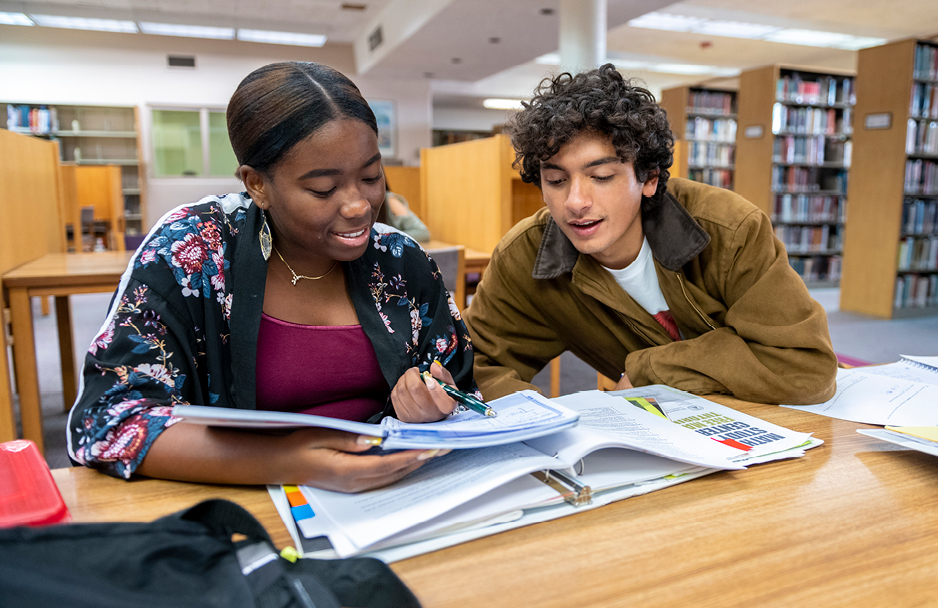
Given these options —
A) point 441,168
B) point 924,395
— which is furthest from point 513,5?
point 924,395

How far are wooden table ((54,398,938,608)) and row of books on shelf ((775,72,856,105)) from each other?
658 cm

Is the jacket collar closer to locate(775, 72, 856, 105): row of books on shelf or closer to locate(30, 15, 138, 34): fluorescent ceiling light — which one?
locate(775, 72, 856, 105): row of books on shelf

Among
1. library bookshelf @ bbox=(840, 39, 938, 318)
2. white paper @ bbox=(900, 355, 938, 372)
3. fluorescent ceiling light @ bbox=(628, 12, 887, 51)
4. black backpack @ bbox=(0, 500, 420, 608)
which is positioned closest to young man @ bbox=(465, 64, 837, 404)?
white paper @ bbox=(900, 355, 938, 372)

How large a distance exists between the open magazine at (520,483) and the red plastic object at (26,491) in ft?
0.68

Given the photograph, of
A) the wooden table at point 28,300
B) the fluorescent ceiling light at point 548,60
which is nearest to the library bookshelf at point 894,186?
the fluorescent ceiling light at point 548,60

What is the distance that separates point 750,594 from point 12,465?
29.5 inches

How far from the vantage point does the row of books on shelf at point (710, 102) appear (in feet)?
23.7

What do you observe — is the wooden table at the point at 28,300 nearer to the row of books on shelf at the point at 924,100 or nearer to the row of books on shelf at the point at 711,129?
the row of books on shelf at the point at 924,100

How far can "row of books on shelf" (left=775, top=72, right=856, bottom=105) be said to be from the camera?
21.1ft

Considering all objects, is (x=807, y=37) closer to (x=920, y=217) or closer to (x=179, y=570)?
(x=920, y=217)

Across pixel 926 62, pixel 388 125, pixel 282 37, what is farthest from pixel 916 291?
pixel 282 37

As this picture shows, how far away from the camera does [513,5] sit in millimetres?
5789

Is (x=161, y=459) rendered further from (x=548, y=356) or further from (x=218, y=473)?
(x=548, y=356)

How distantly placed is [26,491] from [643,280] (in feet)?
3.68
